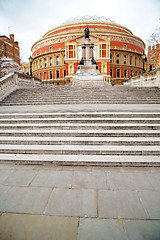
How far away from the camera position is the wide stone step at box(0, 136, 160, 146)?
4625 millimetres

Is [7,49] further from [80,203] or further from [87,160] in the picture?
[80,203]

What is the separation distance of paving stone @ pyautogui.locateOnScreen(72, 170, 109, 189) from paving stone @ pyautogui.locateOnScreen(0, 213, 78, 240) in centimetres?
87

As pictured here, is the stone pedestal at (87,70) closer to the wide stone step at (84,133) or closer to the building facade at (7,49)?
the wide stone step at (84,133)

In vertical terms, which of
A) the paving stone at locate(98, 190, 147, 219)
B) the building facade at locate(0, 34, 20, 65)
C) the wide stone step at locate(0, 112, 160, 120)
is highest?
the building facade at locate(0, 34, 20, 65)

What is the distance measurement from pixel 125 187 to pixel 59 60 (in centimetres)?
5630

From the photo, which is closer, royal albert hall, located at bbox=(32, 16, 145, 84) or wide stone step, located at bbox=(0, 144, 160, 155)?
wide stone step, located at bbox=(0, 144, 160, 155)

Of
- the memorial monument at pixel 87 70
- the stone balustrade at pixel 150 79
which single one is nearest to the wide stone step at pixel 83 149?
the stone balustrade at pixel 150 79

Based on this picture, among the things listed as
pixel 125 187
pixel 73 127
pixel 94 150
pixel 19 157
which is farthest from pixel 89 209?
pixel 73 127

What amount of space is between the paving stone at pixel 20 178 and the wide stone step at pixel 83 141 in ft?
4.26

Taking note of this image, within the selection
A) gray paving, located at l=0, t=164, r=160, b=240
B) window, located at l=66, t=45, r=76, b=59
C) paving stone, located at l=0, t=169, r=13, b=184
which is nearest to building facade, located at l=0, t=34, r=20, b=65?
window, located at l=66, t=45, r=76, b=59

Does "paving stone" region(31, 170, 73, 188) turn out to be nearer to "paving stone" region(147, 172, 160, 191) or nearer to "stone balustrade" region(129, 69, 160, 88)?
"paving stone" region(147, 172, 160, 191)

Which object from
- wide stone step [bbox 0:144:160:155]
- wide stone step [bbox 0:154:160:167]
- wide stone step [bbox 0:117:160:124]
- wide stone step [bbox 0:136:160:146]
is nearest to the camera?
wide stone step [bbox 0:154:160:167]

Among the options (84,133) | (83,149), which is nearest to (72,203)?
(83,149)

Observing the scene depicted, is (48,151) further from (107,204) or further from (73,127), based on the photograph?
(107,204)
